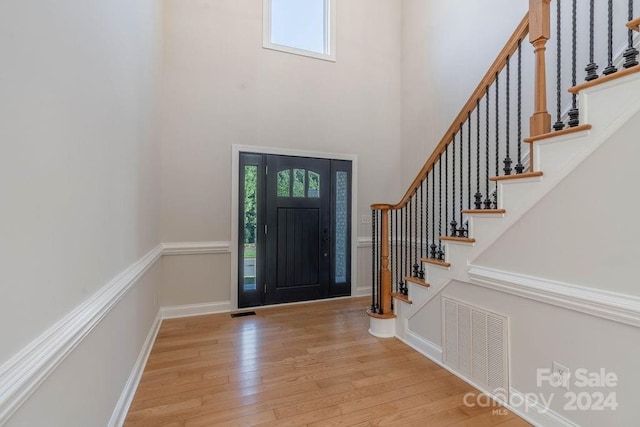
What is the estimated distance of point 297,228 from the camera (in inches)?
163

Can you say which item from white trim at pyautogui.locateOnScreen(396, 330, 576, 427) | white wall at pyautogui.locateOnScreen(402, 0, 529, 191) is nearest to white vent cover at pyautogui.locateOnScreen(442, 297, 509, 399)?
white trim at pyautogui.locateOnScreen(396, 330, 576, 427)

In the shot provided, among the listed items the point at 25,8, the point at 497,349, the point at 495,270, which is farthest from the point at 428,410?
the point at 25,8

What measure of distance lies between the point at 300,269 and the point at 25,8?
3.63m

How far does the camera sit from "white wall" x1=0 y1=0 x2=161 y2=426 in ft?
2.69

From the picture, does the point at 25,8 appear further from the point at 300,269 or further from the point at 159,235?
the point at 300,269

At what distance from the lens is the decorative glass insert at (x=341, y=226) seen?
442 cm

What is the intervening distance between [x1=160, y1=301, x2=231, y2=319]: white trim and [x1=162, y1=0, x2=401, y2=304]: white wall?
95 millimetres

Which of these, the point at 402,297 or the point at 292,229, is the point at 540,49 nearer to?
the point at 402,297

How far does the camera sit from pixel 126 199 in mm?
1972

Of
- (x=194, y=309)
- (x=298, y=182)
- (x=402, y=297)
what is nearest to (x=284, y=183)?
(x=298, y=182)

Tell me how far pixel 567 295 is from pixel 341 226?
3.04 meters

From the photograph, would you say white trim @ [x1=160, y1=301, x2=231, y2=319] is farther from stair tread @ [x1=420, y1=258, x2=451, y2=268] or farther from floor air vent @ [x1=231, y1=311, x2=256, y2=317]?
stair tread @ [x1=420, y1=258, x2=451, y2=268]

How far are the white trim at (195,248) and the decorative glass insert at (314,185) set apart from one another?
4.27 feet

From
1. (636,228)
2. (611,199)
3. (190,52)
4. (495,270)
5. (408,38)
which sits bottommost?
(495,270)
